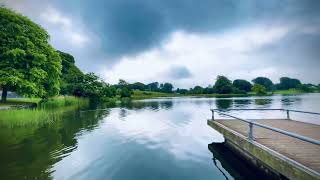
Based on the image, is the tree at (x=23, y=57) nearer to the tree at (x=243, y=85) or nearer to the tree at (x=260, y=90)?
the tree at (x=260, y=90)


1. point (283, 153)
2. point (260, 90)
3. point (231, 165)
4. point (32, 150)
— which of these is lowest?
point (231, 165)

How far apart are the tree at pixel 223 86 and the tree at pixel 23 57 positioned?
416 ft

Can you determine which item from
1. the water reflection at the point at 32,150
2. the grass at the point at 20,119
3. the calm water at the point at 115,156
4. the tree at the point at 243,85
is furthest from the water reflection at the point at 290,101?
the tree at the point at 243,85

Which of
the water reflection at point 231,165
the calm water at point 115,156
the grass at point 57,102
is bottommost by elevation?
the water reflection at point 231,165

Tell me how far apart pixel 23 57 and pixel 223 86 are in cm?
13297

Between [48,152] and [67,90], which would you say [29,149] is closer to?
[48,152]

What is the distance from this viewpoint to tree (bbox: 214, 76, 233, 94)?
15225 cm

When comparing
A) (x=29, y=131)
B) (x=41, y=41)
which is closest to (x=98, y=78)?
(x=41, y=41)

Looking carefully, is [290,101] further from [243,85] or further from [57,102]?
[243,85]

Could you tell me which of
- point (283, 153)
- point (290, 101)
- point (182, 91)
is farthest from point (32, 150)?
point (182, 91)

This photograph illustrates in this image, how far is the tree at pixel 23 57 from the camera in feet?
100

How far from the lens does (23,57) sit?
32.9 metres

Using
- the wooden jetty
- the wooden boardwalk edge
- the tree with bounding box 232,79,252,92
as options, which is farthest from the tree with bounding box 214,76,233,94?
the wooden boardwalk edge

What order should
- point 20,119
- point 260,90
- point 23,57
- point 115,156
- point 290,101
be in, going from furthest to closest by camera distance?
point 260,90, point 290,101, point 23,57, point 20,119, point 115,156
